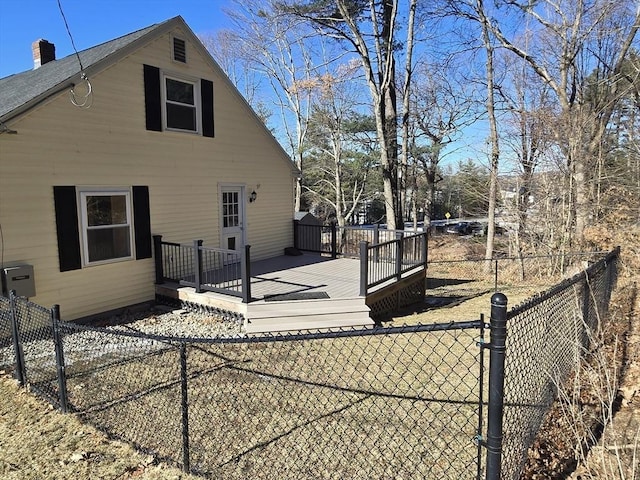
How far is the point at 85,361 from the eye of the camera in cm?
574

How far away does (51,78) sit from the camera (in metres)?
8.21

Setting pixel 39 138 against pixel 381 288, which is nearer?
pixel 39 138

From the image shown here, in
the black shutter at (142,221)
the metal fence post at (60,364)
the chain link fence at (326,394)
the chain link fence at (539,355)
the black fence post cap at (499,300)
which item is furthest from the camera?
the black shutter at (142,221)

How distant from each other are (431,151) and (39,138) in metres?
22.2

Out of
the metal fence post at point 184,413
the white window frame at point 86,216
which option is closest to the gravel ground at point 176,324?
the white window frame at point 86,216

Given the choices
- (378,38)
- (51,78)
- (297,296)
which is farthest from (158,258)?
(378,38)

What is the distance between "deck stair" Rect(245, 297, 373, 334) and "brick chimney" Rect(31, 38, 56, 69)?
929 centimetres

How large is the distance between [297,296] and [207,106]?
533cm

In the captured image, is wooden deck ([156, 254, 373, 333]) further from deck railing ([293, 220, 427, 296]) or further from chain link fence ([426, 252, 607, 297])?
chain link fence ([426, 252, 607, 297])

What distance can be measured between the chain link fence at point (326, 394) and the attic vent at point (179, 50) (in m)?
6.11

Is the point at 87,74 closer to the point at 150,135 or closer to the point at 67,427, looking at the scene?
the point at 150,135

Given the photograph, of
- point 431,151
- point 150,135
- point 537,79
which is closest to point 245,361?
point 150,135

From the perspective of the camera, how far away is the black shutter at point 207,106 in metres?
9.84

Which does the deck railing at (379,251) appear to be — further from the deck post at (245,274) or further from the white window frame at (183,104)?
the white window frame at (183,104)
